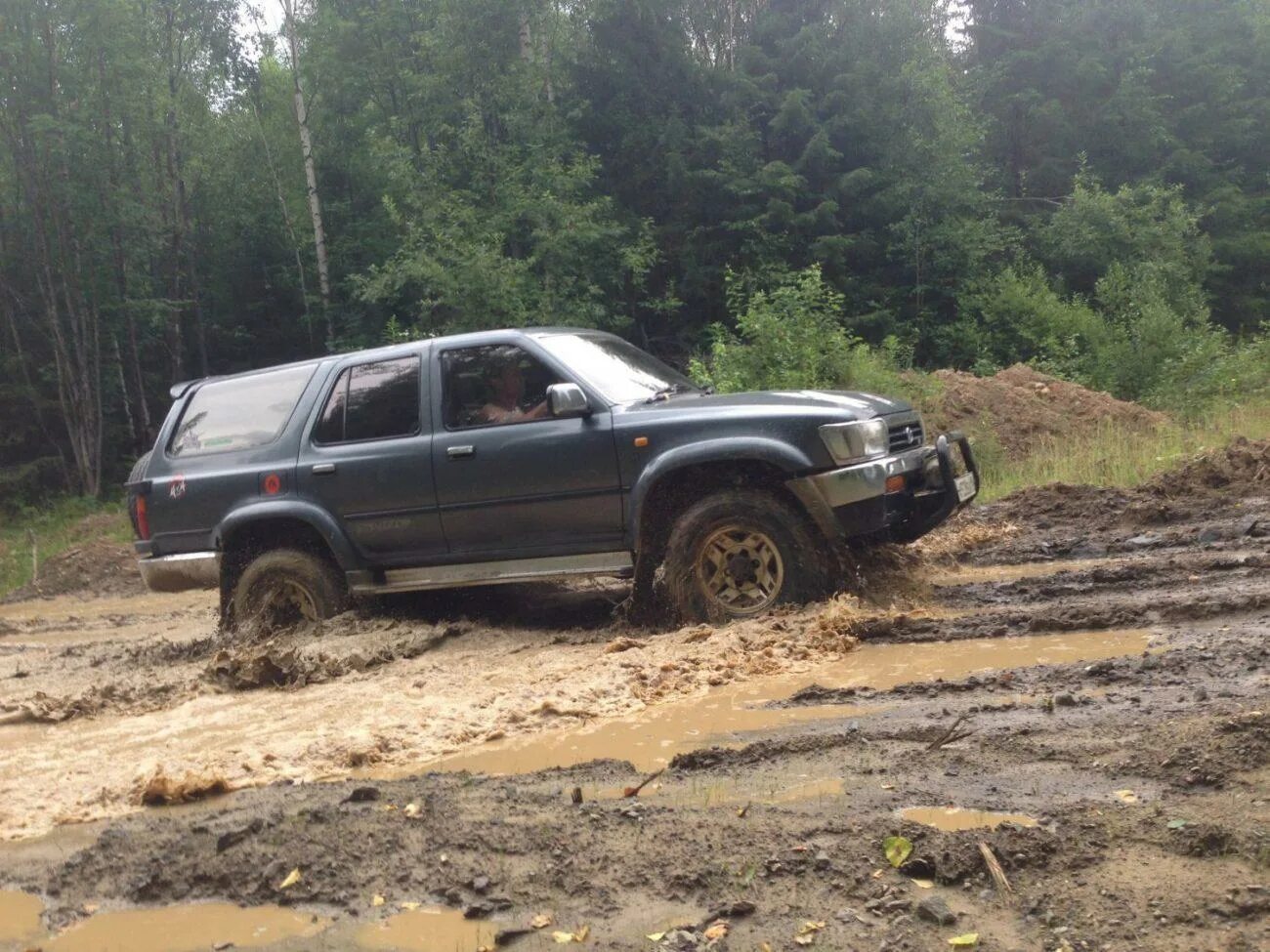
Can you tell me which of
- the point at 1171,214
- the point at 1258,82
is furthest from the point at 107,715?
the point at 1258,82

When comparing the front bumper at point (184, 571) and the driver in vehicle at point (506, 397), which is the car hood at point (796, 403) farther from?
the front bumper at point (184, 571)

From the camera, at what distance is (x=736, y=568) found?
6.14 m

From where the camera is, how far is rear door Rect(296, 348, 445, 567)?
680 centimetres

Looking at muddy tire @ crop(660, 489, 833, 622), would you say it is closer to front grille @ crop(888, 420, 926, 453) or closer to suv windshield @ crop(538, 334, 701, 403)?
front grille @ crop(888, 420, 926, 453)

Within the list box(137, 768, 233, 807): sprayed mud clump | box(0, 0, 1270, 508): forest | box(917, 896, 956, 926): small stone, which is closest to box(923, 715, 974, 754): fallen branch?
box(917, 896, 956, 926): small stone

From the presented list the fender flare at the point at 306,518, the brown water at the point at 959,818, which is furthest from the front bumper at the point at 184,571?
the brown water at the point at 959,818

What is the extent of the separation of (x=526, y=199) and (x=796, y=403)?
19589mm

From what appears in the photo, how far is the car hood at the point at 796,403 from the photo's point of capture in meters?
6.05

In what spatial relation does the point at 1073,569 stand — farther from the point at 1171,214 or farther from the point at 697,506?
the point at 1171,214

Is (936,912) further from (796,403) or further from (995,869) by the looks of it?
(796,403)

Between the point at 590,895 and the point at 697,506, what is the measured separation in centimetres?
344

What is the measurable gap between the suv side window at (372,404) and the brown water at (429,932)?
4.31 meters

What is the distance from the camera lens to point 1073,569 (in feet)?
23.4

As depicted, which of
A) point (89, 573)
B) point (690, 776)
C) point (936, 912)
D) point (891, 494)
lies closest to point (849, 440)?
point (891, 494)
